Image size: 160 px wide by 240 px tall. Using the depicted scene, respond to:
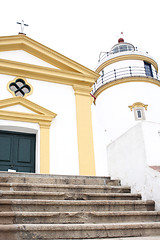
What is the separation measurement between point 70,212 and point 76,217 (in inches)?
4.5

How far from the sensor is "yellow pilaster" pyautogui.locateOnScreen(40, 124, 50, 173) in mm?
9211

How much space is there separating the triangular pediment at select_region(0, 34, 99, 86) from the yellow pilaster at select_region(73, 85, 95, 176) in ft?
1.58

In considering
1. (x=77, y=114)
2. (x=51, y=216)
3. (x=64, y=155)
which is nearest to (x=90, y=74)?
(x=77, y=114)

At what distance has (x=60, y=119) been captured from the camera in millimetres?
10156

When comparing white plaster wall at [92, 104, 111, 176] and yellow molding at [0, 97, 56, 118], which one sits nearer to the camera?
yellow molding at [0, 97, 56, 118]

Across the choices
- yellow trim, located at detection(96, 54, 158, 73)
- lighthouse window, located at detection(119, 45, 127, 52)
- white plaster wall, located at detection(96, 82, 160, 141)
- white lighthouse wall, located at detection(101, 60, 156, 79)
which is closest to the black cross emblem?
white plaster wall, located at detection(96, 82, 160, 141)

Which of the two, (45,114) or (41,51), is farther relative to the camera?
(41,51)

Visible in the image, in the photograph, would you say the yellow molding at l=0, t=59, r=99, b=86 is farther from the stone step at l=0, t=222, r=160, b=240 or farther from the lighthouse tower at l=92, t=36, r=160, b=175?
the stone step at l=0, t=222, r=160, b=240

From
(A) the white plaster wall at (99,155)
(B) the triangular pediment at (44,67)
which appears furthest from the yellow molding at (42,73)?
(A) the white plaster wall at (99,155)

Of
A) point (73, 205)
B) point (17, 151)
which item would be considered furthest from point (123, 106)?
point (73, 205)

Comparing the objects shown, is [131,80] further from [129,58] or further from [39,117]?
[39,117]

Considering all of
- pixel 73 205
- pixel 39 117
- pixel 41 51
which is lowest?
pixel 73 205

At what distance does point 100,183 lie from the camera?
20.3 ft

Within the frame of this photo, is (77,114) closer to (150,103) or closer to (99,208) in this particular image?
(99,208)
